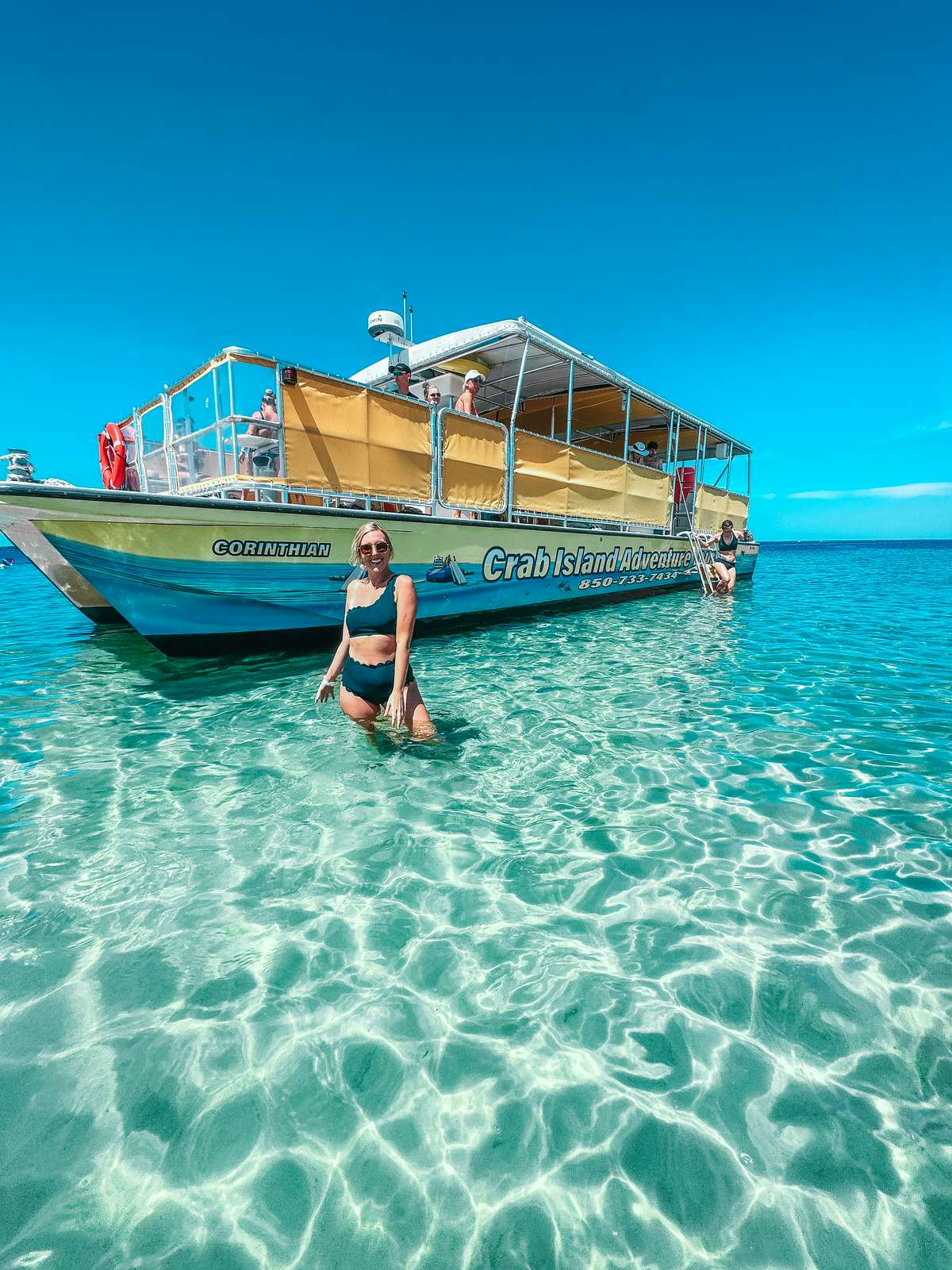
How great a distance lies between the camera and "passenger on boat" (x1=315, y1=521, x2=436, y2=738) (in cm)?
425

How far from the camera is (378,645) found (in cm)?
451

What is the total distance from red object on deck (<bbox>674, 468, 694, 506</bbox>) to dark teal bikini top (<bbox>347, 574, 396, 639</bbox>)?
40.6ft

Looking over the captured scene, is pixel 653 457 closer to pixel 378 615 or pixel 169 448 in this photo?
pixel 169 448

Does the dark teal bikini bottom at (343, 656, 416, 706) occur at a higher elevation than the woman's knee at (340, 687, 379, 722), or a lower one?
higher

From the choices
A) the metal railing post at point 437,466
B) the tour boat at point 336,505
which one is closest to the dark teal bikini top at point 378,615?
the tour boat at point 336,505

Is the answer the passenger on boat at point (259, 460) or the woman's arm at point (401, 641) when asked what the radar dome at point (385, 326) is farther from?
the woman's arm at point (401, 641)

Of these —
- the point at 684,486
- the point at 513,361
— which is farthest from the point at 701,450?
the point at 513,361

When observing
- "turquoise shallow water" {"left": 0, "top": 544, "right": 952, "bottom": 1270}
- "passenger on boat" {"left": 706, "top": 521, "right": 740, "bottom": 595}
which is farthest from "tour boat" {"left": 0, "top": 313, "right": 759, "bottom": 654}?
"passenger on boat" {"left": 706, "top": 521, "right": 740, "bottom": 595}

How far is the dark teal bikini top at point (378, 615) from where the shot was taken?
4410 millimetres

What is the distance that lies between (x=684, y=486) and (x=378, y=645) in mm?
14084

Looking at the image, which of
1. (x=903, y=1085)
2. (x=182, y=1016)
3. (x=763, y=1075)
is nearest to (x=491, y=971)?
(x=763, y=1075)

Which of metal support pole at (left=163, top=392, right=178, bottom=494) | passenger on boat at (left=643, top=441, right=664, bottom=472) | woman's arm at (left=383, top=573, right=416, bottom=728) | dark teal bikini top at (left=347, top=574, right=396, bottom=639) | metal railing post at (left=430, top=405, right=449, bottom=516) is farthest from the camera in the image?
passenger on boat at (left=643, top=441, right=664, bottom=472)

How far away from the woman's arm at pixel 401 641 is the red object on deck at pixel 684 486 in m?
12.3

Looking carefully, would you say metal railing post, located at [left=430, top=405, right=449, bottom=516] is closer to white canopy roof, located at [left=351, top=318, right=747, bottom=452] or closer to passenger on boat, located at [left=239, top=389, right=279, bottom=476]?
white canopy roof, located at [left=351, top=318, right=747, bottom=452]
